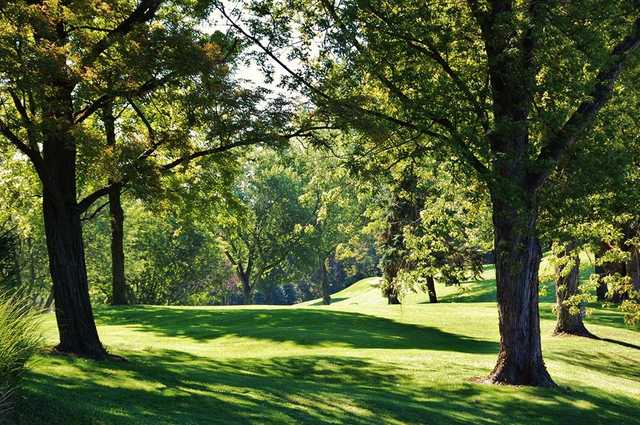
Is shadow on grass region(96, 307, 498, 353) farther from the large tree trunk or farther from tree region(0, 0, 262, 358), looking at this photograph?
tree region(0, 0, 262, 358)

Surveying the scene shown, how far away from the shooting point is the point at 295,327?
26.9 meters

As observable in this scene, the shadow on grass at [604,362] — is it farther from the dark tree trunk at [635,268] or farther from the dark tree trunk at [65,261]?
the dark tree trunk at [65,261]

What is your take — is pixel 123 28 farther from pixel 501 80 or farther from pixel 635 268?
pixel 635 268

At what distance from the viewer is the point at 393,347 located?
23.9 m

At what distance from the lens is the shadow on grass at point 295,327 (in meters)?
24.5

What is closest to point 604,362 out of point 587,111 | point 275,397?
point 587,111

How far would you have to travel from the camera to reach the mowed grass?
11.4 m

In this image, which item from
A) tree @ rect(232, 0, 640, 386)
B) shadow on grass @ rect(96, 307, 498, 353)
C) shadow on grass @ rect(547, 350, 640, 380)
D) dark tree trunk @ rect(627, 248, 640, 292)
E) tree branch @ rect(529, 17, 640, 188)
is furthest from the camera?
dark tree trunk @ rect(627, 248, 640, 292)

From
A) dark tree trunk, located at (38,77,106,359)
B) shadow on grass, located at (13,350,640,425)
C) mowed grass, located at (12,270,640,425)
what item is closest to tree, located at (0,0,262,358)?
dark tree trunk, located at (38,77,106,359)

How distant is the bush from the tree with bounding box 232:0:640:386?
794 cm

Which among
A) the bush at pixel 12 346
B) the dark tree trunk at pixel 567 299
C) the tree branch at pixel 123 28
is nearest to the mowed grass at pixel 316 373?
the bush at pixel 12 346

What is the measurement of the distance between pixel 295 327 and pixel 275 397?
1367 cm

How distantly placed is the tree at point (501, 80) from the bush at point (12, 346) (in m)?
7.94

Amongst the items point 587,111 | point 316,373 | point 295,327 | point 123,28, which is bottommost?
point 316,373
